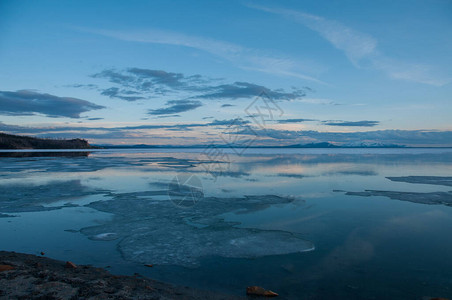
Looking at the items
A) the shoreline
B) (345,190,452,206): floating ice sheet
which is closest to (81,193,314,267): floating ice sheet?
the shoreline

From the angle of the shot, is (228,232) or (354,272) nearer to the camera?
(354,272)

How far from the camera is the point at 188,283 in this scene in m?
4.16

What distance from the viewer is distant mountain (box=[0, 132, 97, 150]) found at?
87.5m

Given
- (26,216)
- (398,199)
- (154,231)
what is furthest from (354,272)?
(26,216)

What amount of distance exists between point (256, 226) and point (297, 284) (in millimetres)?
2882

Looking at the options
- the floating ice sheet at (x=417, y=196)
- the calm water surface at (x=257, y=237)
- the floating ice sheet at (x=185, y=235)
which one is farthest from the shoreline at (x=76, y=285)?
the floating ice sheet at (x=417, y=196)

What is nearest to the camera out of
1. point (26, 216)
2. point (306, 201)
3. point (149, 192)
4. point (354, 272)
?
point (354, 272)

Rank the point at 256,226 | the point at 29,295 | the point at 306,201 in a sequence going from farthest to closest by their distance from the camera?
the point at 306,201, the point at 256,226, the point at 29,295

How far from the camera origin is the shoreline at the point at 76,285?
3574 mm

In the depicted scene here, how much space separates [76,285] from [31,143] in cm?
11331

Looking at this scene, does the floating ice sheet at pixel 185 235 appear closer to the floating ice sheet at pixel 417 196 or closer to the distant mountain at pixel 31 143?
the floating ice sheet at pixel 417 196

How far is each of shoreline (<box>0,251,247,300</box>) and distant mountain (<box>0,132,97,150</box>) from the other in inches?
4040

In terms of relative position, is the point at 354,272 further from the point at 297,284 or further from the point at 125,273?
the point at 125,273

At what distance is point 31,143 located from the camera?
9675cm
